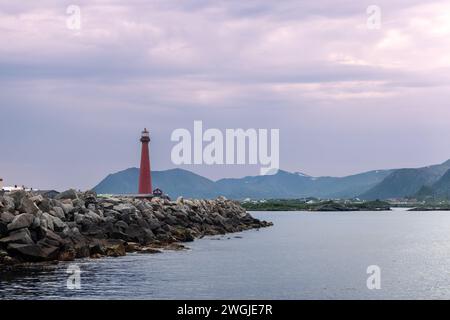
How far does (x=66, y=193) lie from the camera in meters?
62.1

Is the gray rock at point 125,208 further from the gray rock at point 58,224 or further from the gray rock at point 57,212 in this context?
the gray rock at point 58,224

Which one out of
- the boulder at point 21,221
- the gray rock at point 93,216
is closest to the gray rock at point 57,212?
the gray rock at point 93,216

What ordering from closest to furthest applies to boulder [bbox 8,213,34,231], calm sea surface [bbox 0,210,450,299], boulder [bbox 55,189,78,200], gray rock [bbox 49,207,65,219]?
calm sea surface [bbox 0,210,450,299]
boulder [bbox 8,213,34,231]
gray rock [bbox 49,207,65,219]
boulder [bbox 55,189,78,200]

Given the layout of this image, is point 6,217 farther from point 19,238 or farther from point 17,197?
point 17,197

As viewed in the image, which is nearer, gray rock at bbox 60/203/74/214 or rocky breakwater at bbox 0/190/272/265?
rocky breakwater at bbox 0/190/272/265

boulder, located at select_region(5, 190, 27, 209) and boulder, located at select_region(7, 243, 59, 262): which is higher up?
boulder, located at select_region(5, 190, 27, 209)

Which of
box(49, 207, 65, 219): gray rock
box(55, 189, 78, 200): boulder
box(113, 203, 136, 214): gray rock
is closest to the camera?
box(49, 207, 65, 219): gray rock

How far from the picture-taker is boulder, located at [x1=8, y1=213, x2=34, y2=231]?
4316cm

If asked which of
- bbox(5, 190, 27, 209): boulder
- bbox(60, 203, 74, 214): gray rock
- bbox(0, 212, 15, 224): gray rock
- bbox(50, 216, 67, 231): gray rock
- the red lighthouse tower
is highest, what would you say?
the red lighthouse tower

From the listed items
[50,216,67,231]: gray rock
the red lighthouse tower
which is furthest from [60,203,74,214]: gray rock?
the red lighthouse tower

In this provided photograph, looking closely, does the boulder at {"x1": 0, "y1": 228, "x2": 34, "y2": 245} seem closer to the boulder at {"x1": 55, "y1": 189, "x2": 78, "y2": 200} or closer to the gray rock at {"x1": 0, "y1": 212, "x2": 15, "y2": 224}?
the gray rock at {"x1": 0, "y1": 212, "x2": 15, "y2": 224}

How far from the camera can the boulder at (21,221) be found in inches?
1699

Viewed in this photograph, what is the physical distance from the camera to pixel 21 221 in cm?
4366
